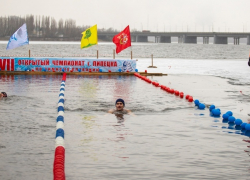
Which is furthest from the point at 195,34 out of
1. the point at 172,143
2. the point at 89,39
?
the point at 172,143

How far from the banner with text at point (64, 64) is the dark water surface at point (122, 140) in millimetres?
14310

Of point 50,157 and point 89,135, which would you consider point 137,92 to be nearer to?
point 89,135

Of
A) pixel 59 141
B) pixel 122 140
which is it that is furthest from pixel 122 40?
pixel 59 141

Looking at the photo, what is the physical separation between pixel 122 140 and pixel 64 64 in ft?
79.2

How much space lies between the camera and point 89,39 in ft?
129

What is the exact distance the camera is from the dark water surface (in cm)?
909

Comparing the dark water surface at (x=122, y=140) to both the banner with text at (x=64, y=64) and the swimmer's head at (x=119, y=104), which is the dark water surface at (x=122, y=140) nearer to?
the swimmer's head at (x=119, y=104)

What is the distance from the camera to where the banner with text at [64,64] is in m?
34.8

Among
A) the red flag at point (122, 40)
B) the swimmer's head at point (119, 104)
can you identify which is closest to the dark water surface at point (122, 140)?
the swimmer's head at point (119, 104)

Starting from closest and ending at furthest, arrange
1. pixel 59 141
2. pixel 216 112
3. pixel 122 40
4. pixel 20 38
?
1. pixel 59 141
2. pixel 216 112
3. pixel 20 38
4. pixel 122 40

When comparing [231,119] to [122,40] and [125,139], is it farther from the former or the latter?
[122,40]

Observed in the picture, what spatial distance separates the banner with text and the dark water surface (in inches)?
563

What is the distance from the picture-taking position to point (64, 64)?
35.5 meters

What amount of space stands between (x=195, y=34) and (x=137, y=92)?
170 m
